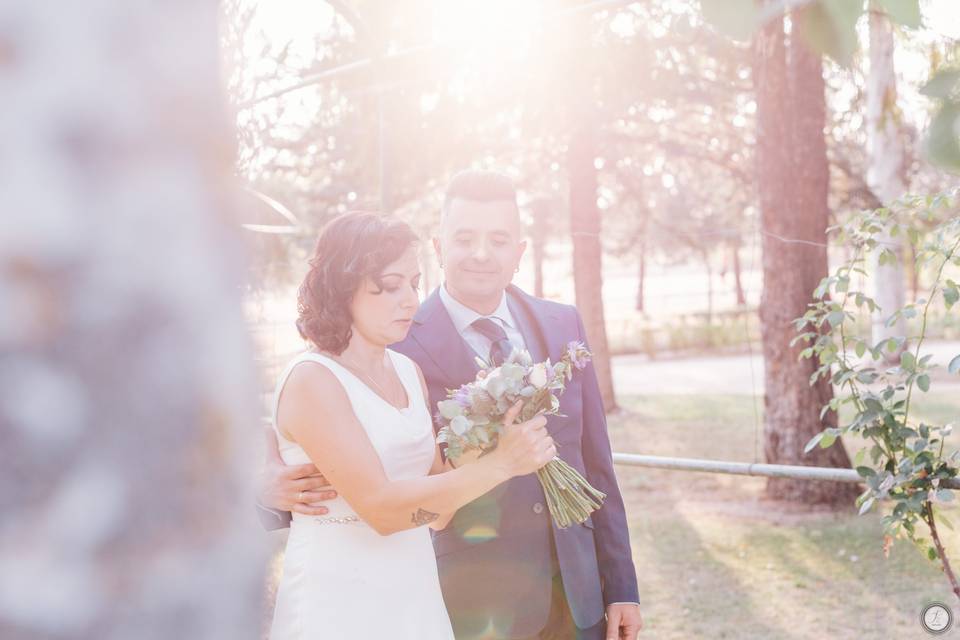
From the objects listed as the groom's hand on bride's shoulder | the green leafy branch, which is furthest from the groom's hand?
the green leafy branch

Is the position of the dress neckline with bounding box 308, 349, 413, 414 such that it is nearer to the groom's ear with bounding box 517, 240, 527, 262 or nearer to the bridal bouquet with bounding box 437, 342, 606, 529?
the bridal bouquet with bounding box 437, 342, 606, 529

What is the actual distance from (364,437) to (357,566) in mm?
402

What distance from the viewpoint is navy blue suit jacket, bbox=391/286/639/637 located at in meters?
2.96

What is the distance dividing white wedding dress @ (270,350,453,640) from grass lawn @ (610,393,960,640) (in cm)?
384

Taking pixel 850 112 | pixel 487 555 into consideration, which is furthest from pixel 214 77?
pixel 850 112

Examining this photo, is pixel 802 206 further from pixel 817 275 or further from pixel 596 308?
pixel 596 308

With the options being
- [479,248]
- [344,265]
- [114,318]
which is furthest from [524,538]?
[114,318]

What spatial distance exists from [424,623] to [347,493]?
0.51 metres

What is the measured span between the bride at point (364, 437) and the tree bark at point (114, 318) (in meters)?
2.07

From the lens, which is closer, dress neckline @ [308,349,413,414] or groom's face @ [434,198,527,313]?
dress neckline @ [308,349,413,414]

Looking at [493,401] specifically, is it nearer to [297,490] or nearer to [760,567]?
[297,490]

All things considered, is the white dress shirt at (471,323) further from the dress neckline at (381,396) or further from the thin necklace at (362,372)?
the thin necklace at (362,372)

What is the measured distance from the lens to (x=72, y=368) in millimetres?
319

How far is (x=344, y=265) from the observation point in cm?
258
